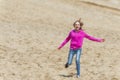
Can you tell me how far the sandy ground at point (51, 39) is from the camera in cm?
1422

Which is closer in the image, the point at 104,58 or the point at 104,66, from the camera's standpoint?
the point at 104,66

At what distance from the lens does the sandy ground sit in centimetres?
1422

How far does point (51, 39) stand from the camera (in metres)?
20.9

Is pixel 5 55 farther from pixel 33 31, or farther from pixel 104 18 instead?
pixel 104 18

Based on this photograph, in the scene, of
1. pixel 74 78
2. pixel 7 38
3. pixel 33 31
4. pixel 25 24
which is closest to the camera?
pixel 74 78

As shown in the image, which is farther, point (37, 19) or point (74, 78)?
point (37, 19)

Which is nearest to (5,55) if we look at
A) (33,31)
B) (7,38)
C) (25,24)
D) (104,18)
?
(7,38)

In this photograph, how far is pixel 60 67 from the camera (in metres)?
15.1

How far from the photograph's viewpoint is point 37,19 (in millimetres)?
27500

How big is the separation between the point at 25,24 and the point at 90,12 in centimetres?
1054

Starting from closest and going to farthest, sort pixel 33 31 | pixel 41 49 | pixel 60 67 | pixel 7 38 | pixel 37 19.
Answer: pixel 60 67 < pixel 41 49 < pixel 7 38 < pixel 33 31 < pixel 37 19

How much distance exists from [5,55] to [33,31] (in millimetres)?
6845

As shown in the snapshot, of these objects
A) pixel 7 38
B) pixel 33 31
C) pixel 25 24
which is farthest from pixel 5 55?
pixel 25 24

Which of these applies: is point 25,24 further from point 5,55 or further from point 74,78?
point 74,78
